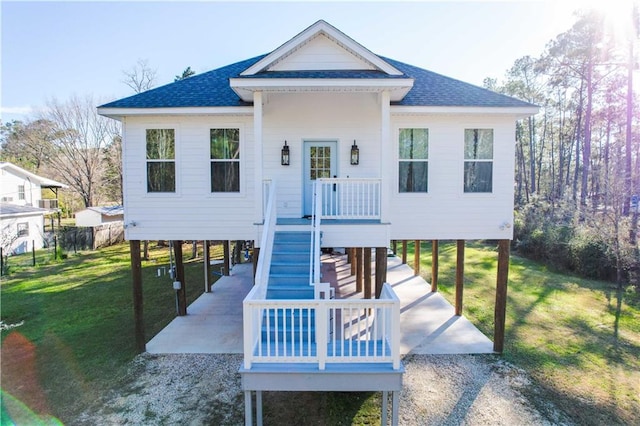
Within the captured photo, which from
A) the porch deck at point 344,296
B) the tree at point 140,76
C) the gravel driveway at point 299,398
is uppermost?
the tree at point 140,76

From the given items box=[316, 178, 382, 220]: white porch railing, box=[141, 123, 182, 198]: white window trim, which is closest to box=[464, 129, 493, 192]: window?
box=[316, 178, 382, 220]: white porch railing

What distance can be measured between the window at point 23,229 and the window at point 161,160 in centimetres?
2020

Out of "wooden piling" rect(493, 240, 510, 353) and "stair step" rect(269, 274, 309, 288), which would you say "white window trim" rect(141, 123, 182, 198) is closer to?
"stair step" rect(269, 274, 309, 288)

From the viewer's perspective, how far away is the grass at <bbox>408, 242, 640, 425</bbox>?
255 inches

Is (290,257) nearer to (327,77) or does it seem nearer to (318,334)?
(318,334)

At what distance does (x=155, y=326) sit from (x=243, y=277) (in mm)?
5492

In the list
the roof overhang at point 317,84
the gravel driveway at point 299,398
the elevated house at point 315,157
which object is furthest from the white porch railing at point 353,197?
the gravel driveway at point 299,398

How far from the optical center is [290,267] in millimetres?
6648

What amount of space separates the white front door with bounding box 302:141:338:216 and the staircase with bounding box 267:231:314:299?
132 centimetres

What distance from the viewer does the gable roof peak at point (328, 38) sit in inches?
272

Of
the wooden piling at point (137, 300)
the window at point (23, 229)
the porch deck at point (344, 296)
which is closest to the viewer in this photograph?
the wooden piling at point (137, 300)

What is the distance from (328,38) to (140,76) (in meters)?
27.5

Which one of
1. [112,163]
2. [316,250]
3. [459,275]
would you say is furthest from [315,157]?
[112,163]

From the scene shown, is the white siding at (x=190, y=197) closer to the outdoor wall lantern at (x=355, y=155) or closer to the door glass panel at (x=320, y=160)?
the door glass panel at (x=320, y=160)
